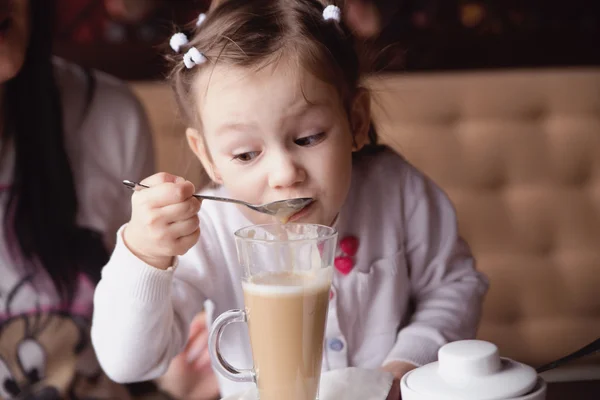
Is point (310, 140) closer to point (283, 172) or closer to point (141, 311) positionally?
point (283, 172)

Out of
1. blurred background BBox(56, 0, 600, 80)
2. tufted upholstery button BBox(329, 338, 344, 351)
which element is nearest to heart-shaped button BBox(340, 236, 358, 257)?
tufted upholstery button BBox(329, 338, 344, 351)

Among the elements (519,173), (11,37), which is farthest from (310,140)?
(519,173)

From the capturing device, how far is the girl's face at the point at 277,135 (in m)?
0.94

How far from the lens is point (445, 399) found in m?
0.69

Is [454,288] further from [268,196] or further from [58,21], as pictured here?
[58,21]

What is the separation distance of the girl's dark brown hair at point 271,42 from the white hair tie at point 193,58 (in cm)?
1

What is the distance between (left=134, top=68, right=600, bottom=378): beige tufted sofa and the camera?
2.14 meters

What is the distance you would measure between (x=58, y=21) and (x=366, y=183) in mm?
1401

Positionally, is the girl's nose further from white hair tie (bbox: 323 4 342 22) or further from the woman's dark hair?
the woman's dark hair

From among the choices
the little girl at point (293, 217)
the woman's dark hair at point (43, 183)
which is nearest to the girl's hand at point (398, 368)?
the little girl at point (293, 217)

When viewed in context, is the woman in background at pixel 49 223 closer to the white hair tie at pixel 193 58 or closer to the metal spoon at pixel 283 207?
the white hair tie at pixel 193 58

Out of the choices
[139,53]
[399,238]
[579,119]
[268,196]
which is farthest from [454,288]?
[139,53]

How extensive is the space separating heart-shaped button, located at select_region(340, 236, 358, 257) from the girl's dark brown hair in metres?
0.25

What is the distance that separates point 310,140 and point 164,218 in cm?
23
